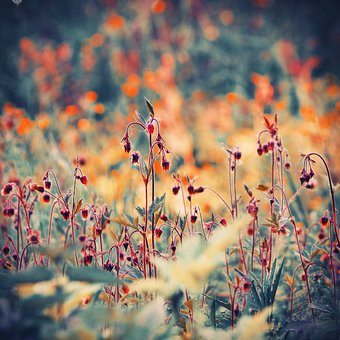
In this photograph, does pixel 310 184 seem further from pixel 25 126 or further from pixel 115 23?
pixel 115 23

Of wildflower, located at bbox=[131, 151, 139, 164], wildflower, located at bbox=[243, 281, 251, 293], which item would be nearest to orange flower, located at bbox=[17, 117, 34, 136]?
wildflower, located at bbox=[131, 151, 139, 164]

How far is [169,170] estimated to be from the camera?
2.09 meters

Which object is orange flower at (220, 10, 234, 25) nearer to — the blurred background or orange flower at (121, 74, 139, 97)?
the blurred background

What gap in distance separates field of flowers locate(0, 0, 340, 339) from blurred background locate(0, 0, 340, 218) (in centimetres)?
2

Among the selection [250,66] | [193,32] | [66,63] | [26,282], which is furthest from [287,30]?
[26,282]

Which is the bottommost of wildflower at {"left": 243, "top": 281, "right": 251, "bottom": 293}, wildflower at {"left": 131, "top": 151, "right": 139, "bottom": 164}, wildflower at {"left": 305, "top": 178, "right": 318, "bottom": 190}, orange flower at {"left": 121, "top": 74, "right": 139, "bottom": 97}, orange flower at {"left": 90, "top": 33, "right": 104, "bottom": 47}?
wildflower at {"left": 243, "top": 281, "right": 251, "bottom": 293}

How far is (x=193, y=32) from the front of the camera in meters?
5.00

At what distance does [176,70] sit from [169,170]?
8.57ft

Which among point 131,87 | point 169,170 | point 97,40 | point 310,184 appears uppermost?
point 97,40

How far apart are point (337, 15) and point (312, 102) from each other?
243 centimetres

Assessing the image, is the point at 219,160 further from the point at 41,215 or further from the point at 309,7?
the point at 309,7

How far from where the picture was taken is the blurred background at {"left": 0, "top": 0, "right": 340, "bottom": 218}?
3.17 m

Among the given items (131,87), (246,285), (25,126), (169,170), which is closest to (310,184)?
(246,285)

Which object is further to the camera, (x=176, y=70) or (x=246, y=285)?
(x=176, y=70)
